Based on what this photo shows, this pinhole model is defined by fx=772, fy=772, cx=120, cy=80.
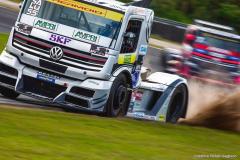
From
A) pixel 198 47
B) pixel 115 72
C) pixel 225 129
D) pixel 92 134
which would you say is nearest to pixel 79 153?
pixel 92 134

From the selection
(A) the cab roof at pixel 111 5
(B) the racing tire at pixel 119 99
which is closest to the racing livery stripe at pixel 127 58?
(B) the racing tire at pixel 119 99

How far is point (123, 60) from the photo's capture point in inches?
550

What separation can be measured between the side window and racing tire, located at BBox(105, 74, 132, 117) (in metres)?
0.52

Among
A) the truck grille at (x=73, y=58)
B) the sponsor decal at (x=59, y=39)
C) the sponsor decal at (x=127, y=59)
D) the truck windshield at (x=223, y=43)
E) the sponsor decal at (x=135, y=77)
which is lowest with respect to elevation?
the sponsor decal at (x=135, y=77)

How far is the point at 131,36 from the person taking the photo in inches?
553

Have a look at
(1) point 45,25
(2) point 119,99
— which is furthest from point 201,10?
(1) point 45,25

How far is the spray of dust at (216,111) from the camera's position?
15477 mm

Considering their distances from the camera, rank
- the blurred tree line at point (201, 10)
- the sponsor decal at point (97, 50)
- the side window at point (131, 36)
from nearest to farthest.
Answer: the sponsor decal at point (97, 50) → the side window at point (131, 36) → the blurred tree line at point (201, 10)

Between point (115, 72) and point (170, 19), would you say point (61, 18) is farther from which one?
point (170, 19)

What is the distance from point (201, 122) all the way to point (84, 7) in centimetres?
380

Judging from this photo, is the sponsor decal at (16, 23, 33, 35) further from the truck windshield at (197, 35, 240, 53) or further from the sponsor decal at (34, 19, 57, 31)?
the truck windshield at (197, 35, 240, 53)

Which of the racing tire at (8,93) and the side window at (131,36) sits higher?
the side window at (131,36)

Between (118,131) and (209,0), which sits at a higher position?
(209,0)

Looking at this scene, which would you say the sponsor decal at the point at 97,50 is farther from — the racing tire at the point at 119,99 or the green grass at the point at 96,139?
the green grass at the point at 96,139
